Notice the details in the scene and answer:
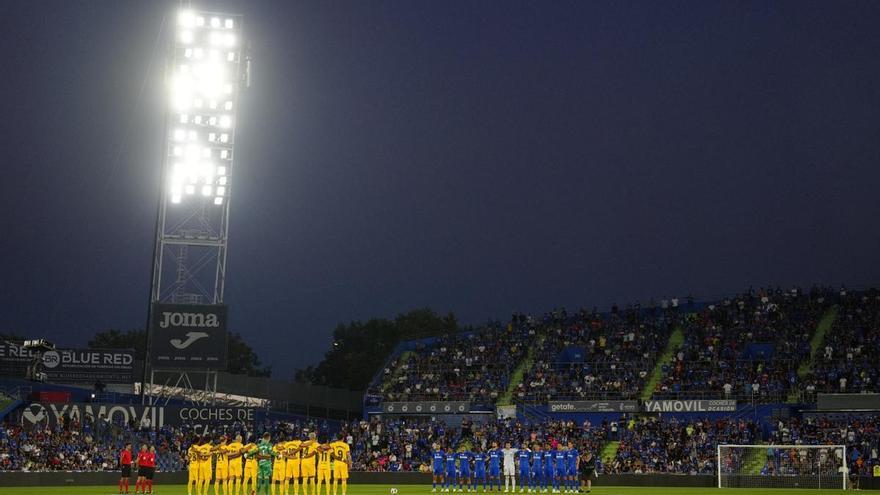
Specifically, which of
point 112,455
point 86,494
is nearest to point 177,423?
point 112,455

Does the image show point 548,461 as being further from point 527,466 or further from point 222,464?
point 222,464

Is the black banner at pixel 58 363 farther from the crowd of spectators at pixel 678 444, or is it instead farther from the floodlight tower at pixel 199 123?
the crowd of spectators at pixel 678 444

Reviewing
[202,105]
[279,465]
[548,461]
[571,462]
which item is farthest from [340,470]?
[202,105]

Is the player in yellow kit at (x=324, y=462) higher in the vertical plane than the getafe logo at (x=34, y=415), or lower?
lower

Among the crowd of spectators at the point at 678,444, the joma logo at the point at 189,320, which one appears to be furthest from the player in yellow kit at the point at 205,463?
the crowd of spectators at the point at 678,444

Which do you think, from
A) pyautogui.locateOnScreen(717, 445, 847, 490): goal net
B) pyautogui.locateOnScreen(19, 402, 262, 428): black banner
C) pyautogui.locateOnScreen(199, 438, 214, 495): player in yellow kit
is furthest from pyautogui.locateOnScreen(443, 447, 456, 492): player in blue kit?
pyautogui.locateOnScreen(19, 402, 262, 428): black banner

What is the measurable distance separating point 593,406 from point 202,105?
91.8ft

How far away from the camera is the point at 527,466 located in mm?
43469

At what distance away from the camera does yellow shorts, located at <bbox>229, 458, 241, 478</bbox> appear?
113ft

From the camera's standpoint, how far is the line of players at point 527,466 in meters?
42.5

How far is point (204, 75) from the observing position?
57.1 m

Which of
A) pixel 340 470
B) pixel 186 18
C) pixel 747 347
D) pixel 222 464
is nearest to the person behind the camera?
pixel 340 470

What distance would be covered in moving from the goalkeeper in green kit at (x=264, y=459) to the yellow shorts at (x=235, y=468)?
0.65 meters

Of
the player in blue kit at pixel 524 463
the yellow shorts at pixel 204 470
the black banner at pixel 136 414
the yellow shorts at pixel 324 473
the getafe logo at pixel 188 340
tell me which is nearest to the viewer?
the yellow shorts at pixel 324 473
